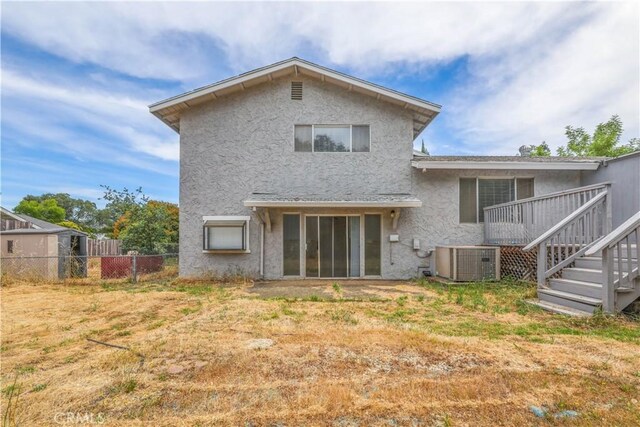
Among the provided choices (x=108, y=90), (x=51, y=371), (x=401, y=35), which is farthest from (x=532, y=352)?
(x=108, y=90)

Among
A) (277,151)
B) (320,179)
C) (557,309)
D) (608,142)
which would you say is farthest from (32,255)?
(608,142)

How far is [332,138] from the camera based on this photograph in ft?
36.4

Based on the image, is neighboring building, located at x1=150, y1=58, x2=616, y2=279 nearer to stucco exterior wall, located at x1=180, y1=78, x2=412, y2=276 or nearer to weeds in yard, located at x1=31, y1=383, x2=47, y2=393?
stucco exterior wall, located at x1=180, y1=78, x2=412, y2=276

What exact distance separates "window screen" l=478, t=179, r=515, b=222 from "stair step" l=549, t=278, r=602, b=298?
479 centimetres

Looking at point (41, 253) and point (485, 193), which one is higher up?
point (485, 193)

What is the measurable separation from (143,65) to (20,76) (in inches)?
178

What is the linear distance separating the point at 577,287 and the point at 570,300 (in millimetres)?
335

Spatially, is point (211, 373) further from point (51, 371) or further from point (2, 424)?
point (51, 371)

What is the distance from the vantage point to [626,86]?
615 inches

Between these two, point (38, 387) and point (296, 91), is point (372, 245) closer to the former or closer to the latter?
point (296, 91)

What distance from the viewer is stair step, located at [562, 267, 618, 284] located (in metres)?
5.86

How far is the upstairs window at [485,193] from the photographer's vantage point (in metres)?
11.0

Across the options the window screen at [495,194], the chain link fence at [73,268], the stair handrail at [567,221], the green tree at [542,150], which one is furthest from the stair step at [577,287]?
the green tree at [542,150]

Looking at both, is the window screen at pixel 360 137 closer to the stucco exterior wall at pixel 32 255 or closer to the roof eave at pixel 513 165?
the roof eave at pixel 513 165
